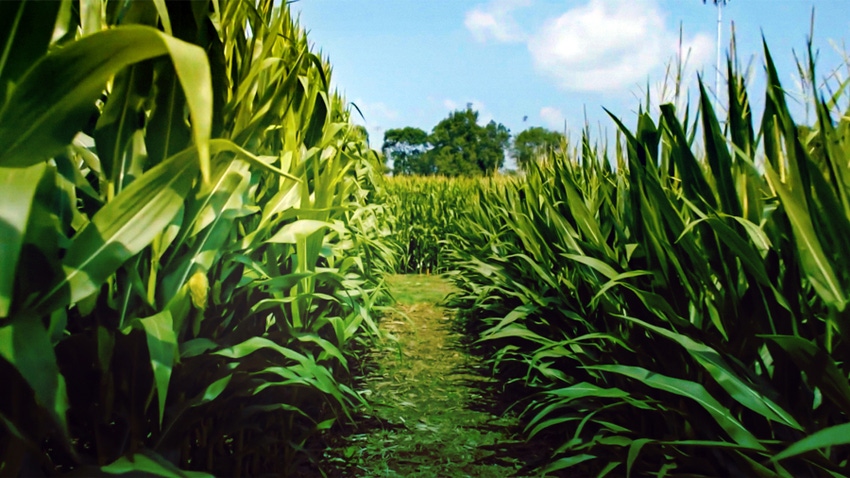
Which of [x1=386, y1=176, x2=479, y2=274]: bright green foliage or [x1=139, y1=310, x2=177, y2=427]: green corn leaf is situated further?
[x1=386, y1=176, x2=479, y2=274]: bright green foliage

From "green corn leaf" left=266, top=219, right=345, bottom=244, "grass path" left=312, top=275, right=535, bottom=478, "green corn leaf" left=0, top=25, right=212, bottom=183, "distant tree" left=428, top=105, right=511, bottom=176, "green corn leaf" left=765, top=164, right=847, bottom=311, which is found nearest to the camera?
"green corn leaf" left=0, top=25, right=212, bottom=183

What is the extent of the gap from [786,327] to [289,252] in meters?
1.40

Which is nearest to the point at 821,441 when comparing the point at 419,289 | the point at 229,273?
the point at 229,273

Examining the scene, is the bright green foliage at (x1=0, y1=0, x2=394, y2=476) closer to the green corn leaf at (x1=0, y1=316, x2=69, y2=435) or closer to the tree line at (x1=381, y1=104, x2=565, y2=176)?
the green corn leaf at (x1=0, y1=316, x2=69, y2=435)

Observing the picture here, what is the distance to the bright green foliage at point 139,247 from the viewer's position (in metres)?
0.89

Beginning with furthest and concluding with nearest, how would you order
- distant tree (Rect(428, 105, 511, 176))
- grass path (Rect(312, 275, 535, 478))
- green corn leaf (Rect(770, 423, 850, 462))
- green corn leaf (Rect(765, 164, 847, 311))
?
distant tree (Rect(428, 105, 511, 176)) < grass path (Rect(312, 275, 535, 478)) < green corn leaf (Rect(765, 164, 847, 311)) < green corn leaf (Rect(770, 423, 850, 462))

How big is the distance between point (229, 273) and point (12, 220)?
0.68 meters

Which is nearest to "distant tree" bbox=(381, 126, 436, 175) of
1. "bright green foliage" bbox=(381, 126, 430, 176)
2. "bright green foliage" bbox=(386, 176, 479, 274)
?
"bright green foliage" bbox=(381, 126, 430, 176)

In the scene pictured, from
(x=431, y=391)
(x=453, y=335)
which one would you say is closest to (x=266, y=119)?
(x=431, y=391)

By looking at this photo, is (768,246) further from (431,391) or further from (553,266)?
(431,391)

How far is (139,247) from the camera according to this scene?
1.04 metres

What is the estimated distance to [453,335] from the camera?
4410 millimetres

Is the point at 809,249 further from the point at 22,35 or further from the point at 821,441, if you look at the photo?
the point at 22,35

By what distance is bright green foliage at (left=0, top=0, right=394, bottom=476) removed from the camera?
89 cm
